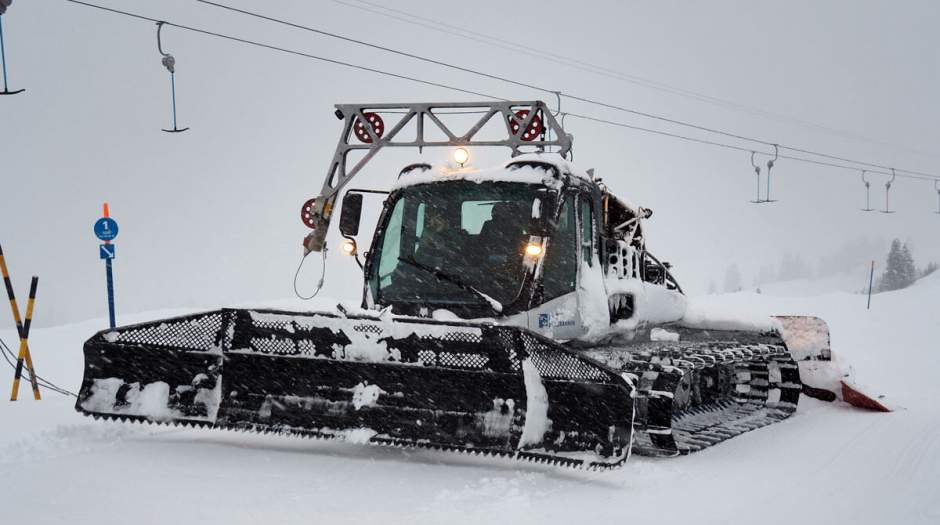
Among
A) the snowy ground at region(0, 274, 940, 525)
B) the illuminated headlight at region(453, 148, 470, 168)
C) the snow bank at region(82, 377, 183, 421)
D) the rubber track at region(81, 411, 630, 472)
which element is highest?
the illuminated headlight at region(453, 148, 470, 168)

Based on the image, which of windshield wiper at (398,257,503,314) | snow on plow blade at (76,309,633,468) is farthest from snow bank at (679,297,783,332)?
snow on plow blade at (76,309,633,468)

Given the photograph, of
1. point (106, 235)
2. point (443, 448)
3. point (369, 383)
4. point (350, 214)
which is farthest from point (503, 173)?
point (106, 235)

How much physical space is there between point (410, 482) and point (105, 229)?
21.8ft

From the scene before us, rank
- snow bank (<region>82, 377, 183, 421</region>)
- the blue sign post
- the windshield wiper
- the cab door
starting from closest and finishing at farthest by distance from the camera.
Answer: snow bank (<region>82, 377, 183, 421</region>), the windshield wiper, the cab door, the blue sign post

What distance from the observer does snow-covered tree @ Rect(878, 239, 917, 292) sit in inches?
2827

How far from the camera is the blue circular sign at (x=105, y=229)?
372 inches

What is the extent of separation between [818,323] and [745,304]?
23.8 meters

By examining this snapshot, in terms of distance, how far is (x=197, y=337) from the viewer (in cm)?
539

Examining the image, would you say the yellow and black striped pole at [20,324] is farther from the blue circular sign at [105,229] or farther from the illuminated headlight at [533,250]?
the illuminated headlight at [533,250]

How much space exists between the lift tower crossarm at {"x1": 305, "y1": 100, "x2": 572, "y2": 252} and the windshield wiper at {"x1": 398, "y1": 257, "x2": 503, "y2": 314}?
7061mm

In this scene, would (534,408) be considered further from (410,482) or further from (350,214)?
(350,214)

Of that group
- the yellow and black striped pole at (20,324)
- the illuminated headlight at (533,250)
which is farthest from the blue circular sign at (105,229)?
the illuminated headlight at (533,250)

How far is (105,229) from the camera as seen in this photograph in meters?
9.50

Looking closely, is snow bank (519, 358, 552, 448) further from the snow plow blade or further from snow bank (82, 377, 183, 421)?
the snow plow blade
